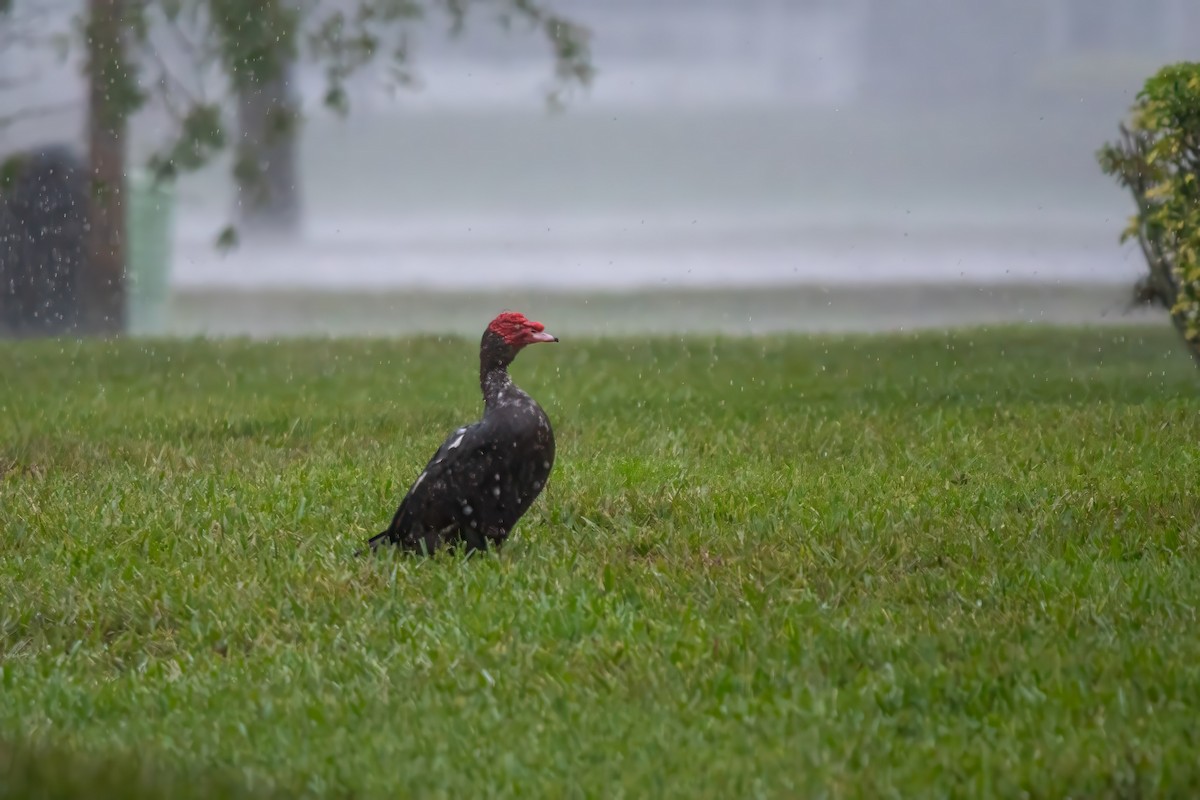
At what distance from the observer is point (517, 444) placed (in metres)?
5.13

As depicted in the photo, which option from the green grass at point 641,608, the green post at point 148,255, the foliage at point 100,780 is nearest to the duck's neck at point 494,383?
the green grass at point 641,608

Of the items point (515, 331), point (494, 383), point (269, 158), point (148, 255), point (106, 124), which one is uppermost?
point (106, 124)

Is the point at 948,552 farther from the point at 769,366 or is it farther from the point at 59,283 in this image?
the point at 59,283

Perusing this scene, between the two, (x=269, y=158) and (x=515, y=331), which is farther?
(x=269, y=158)

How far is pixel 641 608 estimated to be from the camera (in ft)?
15.5

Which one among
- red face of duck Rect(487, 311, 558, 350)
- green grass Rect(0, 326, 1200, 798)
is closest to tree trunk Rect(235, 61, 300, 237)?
green grass Rect(0, 326, 1200, 798)

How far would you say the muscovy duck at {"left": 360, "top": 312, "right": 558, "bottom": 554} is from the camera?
16.9ft

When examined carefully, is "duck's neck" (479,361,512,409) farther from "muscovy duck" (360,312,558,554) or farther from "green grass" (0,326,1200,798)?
"green grass" (0,326,1200,798)

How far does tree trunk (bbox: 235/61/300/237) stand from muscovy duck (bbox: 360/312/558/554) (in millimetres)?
9569

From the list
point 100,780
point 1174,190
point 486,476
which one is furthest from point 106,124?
point 100,780

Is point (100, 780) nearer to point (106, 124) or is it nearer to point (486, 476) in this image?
point (486, 476)

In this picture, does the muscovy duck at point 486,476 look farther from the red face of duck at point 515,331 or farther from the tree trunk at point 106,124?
the tree trunk at point 106,124

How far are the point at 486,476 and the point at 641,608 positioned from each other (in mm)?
748

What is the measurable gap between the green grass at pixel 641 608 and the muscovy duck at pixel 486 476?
15cm
